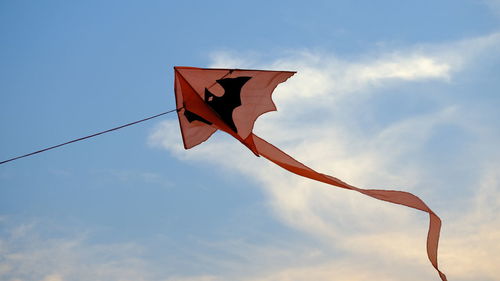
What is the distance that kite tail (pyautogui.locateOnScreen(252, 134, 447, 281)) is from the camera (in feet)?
40.5

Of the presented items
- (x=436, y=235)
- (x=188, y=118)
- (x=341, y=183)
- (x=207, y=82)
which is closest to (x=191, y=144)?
(x=188, y=118)

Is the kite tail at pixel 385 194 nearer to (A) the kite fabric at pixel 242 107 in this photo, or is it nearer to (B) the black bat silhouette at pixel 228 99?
(A) the kite fabric at pixel 242 107

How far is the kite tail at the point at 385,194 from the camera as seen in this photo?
486 inches

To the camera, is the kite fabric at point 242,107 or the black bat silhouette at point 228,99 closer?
the kite fabric at point 242,107

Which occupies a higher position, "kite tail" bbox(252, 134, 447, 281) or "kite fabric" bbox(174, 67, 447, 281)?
"kite fabric" bbox(174, 67, 447, 281)

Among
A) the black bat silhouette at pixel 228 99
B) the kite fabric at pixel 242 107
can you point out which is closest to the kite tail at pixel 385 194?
the kite fabric at pixel 242 107

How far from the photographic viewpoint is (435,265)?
12.2 m

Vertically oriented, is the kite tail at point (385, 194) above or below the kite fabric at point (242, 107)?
below

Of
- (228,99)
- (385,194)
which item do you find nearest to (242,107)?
(228,99)

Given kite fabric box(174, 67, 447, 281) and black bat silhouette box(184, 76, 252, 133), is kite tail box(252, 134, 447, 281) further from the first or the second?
black bat silhouette box(184, 76, 252, 133)

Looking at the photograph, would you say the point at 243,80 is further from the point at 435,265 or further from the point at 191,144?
the point at 435,265

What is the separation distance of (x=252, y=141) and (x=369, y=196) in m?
2.51

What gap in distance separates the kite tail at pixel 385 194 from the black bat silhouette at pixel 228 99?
97cm

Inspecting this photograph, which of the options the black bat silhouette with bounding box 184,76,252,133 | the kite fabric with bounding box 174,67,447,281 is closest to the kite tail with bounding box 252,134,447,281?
the kite fabric with bounding box 174,67,447,281
